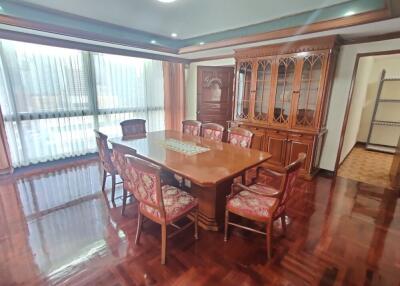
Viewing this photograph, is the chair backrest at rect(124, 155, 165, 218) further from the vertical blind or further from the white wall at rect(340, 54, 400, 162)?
the white wall at rect(340, 54, 400, 162)

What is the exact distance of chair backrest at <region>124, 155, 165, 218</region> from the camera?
1.55 m

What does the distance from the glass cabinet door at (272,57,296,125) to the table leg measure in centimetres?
197

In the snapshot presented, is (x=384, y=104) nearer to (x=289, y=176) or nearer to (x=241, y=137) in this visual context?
(x=241, y=137)

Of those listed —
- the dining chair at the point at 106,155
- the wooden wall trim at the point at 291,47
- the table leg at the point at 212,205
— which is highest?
the wooden wall trim at the point at 291,47

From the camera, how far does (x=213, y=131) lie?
327cm

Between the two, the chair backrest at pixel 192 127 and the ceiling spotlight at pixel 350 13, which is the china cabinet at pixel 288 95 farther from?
the chair backrest at pixel 192 127

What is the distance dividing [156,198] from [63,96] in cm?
326

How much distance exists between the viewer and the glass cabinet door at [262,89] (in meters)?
3.69

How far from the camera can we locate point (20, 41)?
10.2 ft

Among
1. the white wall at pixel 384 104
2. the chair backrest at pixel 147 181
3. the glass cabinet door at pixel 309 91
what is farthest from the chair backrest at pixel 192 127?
the white wall at pixel 384 104

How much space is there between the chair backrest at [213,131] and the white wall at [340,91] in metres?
1.88

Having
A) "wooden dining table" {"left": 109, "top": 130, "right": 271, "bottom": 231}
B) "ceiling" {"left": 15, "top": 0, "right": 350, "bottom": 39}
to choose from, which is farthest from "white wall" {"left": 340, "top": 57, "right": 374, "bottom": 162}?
"wooden dining table" {"left": 109, "top": 130, "right": 271, "bottom": 231}

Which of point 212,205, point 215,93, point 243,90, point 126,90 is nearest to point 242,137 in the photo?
point 212,205

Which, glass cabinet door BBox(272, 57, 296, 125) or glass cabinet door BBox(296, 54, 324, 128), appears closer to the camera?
glass cabinet door BBox(296, 54, 324, 128)
